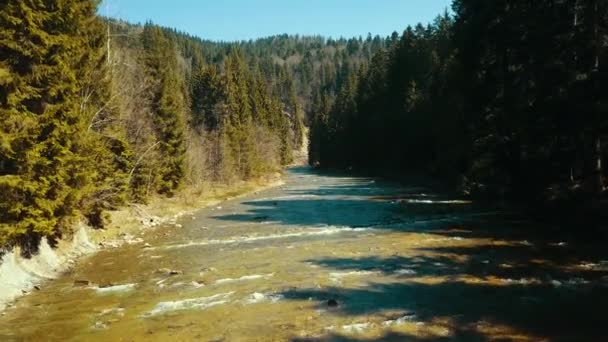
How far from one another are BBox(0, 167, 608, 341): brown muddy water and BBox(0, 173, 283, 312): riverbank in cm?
73

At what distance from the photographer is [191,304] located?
14547 millimetres

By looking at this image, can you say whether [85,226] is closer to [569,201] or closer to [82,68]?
[82,68]

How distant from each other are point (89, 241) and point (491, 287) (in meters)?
18.7

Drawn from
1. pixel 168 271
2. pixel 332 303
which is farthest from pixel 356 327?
pixel 168 271

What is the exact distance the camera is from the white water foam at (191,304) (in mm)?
14086

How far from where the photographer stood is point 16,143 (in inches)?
631

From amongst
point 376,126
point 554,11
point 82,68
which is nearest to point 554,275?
point 554,11

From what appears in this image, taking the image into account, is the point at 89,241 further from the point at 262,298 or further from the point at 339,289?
the point at 339,289

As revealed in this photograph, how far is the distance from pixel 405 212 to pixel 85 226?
18.5 meters

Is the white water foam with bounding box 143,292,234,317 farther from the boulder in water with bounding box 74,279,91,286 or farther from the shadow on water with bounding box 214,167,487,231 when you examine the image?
the shadow on water with bounding box 214,167,487,231

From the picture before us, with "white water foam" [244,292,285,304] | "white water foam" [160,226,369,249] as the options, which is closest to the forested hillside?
"white water foam" [160,226,369,249]

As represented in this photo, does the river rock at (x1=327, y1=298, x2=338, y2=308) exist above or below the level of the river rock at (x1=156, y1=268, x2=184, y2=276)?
above

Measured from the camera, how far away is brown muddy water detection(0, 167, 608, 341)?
11.8 meters

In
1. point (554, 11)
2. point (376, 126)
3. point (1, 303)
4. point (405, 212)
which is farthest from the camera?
point (376, 126)
